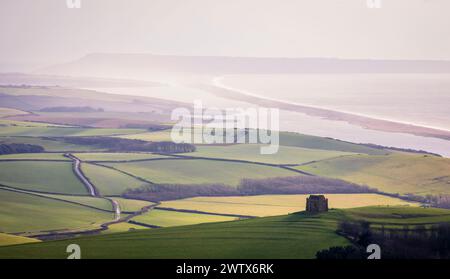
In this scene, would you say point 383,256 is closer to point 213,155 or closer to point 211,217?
point 211,217

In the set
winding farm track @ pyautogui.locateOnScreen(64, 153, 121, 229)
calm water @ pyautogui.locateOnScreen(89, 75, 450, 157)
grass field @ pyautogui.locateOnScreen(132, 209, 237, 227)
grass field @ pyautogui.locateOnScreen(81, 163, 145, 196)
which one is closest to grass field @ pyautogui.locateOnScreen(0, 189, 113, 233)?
winding farm track @ pyautogui.locateOnScreen(64, 153, 121, 229)

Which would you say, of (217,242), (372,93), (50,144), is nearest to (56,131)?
(50,144)

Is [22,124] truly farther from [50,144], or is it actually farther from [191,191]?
[191,191]

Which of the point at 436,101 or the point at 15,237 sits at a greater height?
the point at 436,101

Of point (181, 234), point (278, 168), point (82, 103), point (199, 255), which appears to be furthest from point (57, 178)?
point (82, 103)

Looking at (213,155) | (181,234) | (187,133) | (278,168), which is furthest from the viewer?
(187,133)

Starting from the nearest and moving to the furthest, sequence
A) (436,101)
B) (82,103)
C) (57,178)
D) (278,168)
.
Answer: (57,178) → (278,168) → (436,101) → (82,103)
